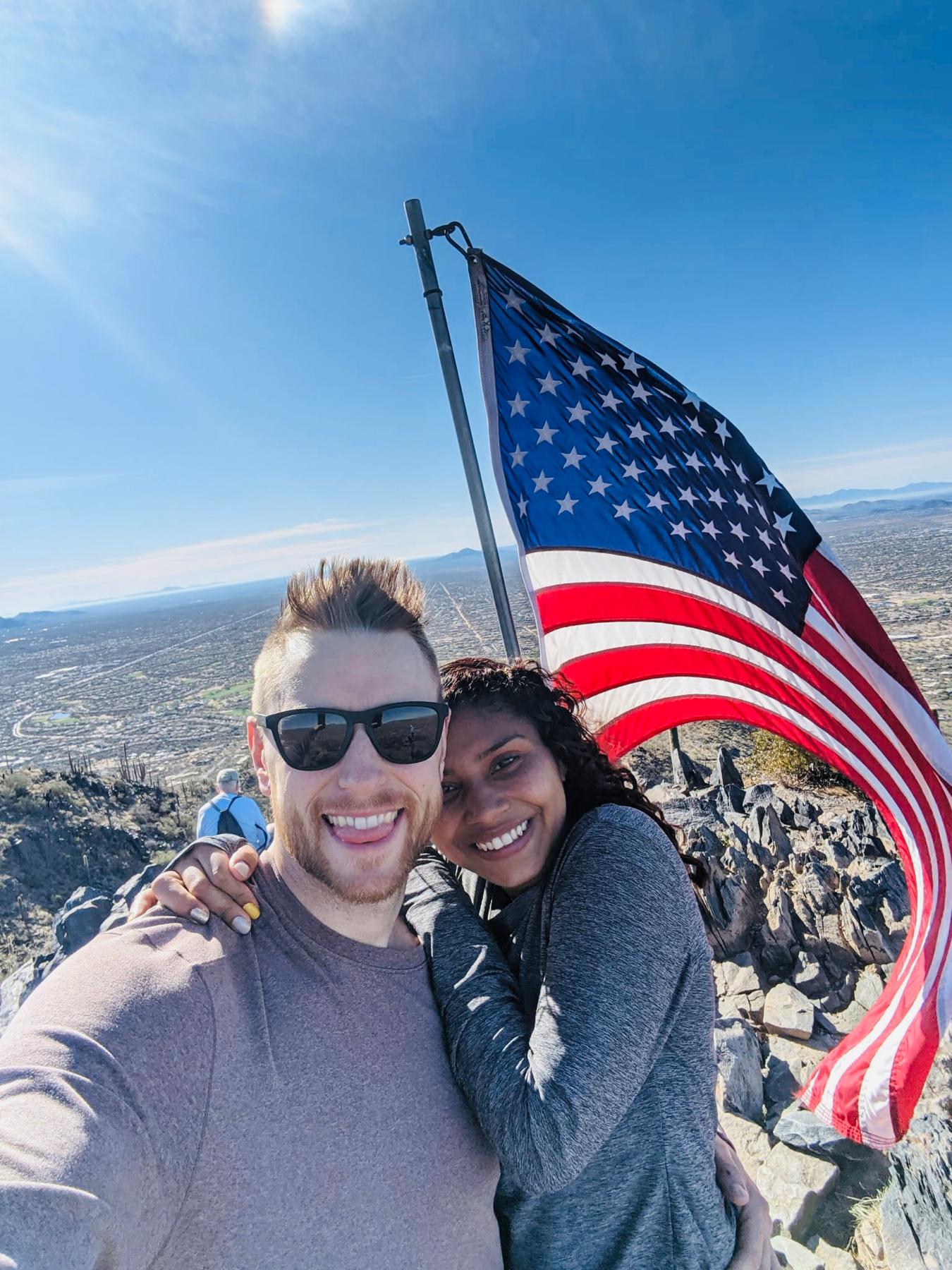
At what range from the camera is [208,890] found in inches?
60.4

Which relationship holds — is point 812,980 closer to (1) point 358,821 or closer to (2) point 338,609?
(1) point 358,821

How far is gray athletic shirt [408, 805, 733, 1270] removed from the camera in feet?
4.46

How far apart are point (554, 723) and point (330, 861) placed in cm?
90

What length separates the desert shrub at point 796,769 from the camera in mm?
13586

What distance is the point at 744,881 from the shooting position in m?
6.45

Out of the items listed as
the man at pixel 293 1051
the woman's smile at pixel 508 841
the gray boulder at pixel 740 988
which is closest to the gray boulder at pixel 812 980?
the gray boulder at pixel 740 988

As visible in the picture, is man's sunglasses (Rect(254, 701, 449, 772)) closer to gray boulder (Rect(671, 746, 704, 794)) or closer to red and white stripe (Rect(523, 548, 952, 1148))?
red and white stripe (Rect(523, 548, 952, 1148))

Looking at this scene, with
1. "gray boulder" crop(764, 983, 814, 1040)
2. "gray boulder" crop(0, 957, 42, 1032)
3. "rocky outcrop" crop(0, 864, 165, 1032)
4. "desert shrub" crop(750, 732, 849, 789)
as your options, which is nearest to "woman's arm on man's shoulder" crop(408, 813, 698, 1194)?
"gray boulder" crop(764, 983, 814, 1040)

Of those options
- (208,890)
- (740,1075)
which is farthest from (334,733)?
(740,1075)

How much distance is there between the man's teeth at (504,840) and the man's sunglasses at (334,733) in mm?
394

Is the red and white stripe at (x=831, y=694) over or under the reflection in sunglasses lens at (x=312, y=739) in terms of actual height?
under

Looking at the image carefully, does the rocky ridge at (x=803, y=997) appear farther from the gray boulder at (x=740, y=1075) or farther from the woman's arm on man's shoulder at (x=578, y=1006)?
the woman's arm on man's shoulder at (x=578, y=1006)

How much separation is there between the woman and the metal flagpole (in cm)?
178

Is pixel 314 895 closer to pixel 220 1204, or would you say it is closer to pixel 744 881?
pixel 220 1204
